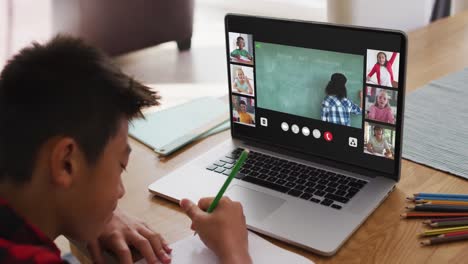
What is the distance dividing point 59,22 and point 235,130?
85.8 inches

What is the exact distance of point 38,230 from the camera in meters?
0.76

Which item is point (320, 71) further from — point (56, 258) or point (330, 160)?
point (56, 258)

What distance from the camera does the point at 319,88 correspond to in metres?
1.06

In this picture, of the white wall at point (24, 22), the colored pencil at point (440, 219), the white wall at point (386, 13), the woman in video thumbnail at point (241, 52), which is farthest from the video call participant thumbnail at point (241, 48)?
the white wall at point (24, 22)

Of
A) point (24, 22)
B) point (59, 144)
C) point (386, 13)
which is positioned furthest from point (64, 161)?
point (24, 22)

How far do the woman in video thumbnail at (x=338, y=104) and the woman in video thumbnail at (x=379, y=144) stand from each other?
44 mm

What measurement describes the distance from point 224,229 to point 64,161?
10.4 inches

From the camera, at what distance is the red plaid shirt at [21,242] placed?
705mm

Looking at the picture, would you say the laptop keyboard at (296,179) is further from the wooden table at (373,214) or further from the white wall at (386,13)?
the white wall at (386,13)

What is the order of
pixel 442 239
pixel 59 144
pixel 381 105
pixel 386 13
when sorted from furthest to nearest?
pixel 386 13
pixel 381 105
pixel 442 239
pixel 59 144

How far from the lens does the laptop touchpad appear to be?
0.97m

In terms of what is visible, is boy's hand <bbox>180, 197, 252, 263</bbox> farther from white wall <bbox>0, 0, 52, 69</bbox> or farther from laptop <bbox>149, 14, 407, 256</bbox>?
white wall <bbox>0, 0, 52, 69</bbox>

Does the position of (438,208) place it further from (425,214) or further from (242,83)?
(242,83)

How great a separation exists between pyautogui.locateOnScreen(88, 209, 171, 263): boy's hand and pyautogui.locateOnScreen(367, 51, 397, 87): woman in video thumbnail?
1.40 ft
